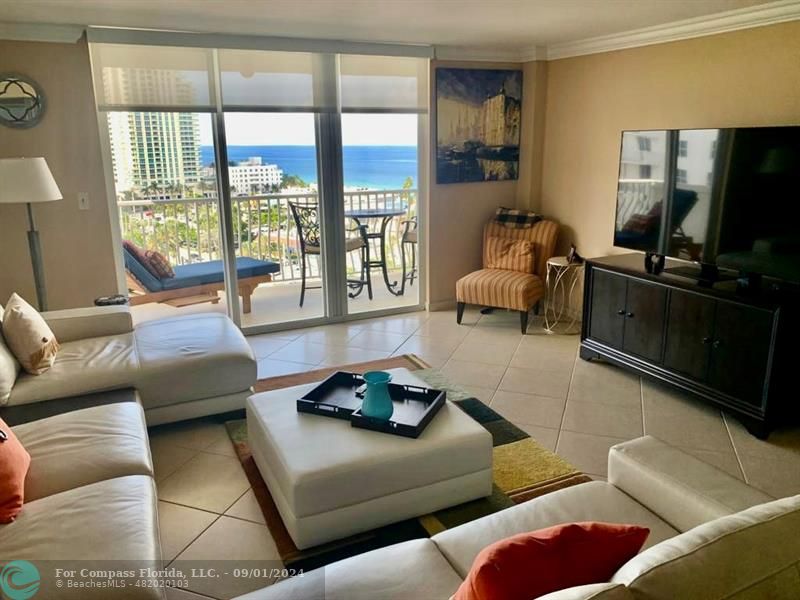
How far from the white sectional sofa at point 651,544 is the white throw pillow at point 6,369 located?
72.2 inches

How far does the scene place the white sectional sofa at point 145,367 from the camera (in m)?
2.77

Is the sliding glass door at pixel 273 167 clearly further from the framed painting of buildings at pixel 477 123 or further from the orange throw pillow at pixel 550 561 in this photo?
the orange throw pillow at pixel 550 561

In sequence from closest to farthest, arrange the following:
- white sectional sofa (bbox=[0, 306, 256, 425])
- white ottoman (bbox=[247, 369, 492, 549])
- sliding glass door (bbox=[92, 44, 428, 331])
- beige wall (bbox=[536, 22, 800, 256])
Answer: white ottoman (bbox=[247, 369, 492, 549]) < white sectional sofa (bbox=[0, 306, 256, 425]) < beige wall (bbox=[536, 22, 800, 256]) < sliding glass door (bbox=[92, 44, 428, 331])

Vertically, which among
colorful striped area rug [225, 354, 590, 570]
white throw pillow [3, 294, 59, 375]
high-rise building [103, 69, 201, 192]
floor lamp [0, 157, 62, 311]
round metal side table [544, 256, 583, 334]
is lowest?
colorful striped area rug [225, 354, 590, 570]

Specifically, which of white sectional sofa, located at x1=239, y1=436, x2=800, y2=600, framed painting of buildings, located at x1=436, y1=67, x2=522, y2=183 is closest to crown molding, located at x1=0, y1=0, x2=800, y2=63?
framed painting of buildings, located at x1=436, y1=67, x2=522, y2=183

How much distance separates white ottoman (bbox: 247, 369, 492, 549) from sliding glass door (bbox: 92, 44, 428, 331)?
257cm

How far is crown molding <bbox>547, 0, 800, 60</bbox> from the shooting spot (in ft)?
10.8

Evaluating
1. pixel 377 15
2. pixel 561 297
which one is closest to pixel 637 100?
pixel 561 297

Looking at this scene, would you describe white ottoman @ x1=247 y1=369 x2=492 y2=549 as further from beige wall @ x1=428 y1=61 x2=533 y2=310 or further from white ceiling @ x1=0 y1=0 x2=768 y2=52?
beige wall @ x1=428 y1=61 x2=533 y2=310

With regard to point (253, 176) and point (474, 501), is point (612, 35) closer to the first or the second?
point (253, 176)

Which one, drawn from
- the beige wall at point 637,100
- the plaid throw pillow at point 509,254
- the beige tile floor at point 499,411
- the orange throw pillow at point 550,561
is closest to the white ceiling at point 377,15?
the beige wall at point 637,100

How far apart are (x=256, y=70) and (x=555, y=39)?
2.37m

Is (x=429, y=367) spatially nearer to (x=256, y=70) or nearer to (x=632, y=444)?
(x=632, y=444)

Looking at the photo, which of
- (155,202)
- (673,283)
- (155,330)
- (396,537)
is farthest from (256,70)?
(396,537)
